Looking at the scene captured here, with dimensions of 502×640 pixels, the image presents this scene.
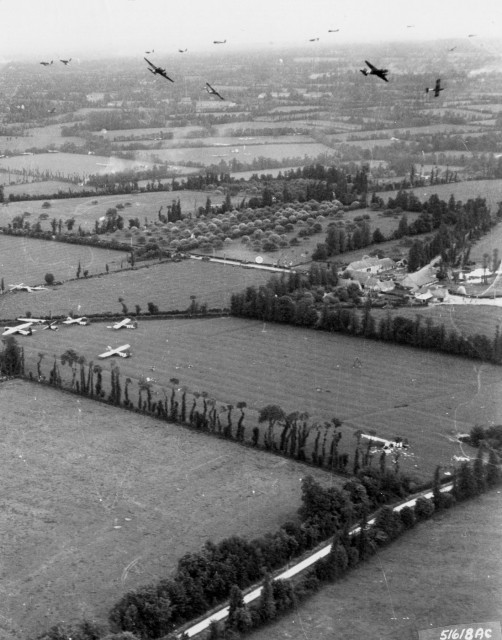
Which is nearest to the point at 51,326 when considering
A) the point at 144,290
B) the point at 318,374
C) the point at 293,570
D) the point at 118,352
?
the point at 118,352

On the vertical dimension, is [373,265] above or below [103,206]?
below

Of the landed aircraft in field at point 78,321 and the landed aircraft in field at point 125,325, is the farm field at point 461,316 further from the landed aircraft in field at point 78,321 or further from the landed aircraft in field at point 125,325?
the landed aircraft in field at point 78,321

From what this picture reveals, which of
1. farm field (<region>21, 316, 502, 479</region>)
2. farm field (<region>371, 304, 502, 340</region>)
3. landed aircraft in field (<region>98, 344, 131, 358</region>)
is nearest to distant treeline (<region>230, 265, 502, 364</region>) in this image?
farm field (<region>21, 316, 502, 479</region>)

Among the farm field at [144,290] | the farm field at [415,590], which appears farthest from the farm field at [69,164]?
the farm field at [415,590]

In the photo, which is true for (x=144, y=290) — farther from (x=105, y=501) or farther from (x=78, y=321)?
(x=105, y=501)

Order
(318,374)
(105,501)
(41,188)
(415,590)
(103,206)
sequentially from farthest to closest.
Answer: (41,188), (103,206), (318,374), (105,501), (415,590)

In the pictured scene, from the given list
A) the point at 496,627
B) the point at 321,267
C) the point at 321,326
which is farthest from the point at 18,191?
the point at 496,627

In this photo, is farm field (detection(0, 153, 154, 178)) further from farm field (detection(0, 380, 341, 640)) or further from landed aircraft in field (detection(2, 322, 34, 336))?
farm field (detection(0, 380, 341, 640))
